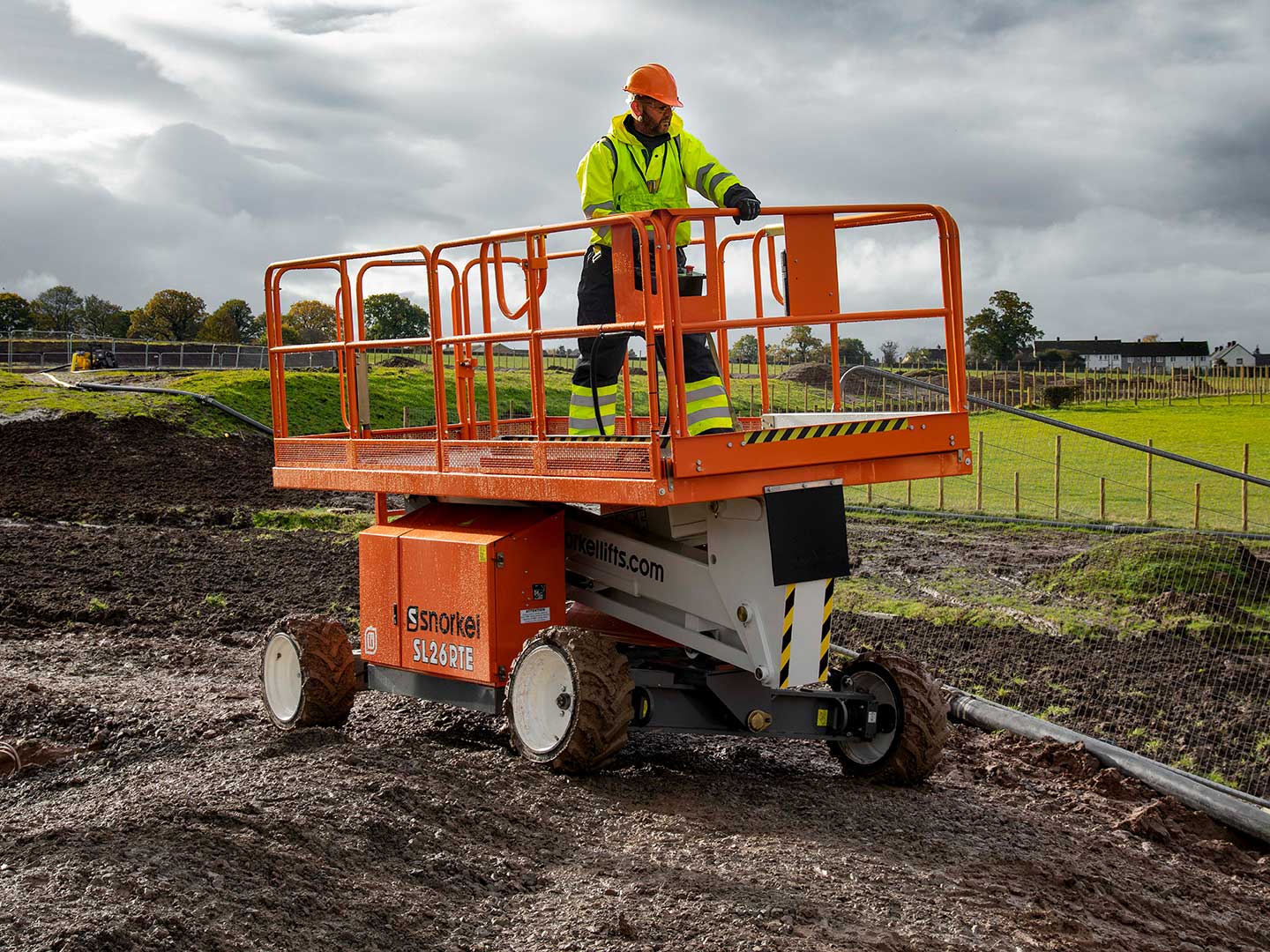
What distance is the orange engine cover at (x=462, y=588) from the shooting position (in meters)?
7.12

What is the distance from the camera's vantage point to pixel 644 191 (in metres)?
7.17

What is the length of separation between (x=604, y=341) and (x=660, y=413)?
0.73 m

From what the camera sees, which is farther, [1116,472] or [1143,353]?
[1143,353]

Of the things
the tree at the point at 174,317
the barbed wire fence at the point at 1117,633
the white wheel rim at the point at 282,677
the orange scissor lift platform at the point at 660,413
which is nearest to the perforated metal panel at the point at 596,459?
the orange scissor lift platform at the point at 660,413

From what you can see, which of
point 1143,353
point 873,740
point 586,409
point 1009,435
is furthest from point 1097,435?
point 1143,353

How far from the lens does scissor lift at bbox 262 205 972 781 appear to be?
6.28 metres

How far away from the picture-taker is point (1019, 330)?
85688 mm

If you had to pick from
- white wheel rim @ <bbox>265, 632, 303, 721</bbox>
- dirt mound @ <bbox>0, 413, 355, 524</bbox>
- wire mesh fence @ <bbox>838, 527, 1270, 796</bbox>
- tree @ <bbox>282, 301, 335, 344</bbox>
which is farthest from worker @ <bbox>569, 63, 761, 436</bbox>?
tree @ <bbox>282, 301, 335, 344</bbox>

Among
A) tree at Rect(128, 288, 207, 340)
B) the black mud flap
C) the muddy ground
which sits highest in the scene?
tree at Rect(128, 288, 207, 340)

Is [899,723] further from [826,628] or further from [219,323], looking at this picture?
[219,323]

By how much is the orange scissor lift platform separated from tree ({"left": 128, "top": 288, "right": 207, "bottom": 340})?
287 feet

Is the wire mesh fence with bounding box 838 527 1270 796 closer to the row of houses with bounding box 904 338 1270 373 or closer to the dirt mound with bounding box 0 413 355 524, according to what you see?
the dirt mound with bounding box 0 413 355 524

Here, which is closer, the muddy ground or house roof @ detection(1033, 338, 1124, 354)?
the muddy ground

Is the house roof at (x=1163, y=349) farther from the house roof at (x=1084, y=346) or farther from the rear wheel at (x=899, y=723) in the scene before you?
the rear wheel at (x=899, y=723)
